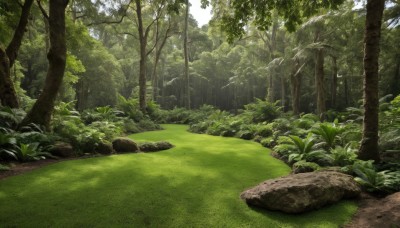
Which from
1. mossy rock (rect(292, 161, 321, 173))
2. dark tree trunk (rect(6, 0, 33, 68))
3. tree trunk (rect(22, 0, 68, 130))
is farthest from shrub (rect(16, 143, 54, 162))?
mossy rock (rect(292, 161, 321, 173))

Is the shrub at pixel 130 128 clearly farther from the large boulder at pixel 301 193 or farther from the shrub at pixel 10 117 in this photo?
the large boulder at pixel 301 193

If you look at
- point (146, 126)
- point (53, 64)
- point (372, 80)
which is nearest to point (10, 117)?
point (53, 64)

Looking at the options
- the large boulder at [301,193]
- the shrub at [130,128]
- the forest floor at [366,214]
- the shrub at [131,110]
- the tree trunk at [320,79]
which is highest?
the tree trunk at [320,79]

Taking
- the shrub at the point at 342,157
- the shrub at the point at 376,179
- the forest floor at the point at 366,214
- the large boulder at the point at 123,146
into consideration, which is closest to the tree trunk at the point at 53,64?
the large boulder at the point at 123,146

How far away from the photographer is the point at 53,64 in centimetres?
803

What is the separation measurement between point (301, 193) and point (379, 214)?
1.06 metres

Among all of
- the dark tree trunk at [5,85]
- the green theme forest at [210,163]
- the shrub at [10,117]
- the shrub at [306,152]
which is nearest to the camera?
the green theme forest at [210,163]

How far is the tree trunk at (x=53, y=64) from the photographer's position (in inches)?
314

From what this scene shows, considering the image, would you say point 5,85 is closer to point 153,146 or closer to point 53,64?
point 53,64

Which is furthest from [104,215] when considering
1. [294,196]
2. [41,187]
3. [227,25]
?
[227,25]

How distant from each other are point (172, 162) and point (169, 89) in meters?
38.4

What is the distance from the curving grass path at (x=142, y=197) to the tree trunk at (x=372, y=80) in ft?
6.19

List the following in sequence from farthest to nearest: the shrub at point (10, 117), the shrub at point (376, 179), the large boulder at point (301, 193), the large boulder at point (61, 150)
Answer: the shrub at point (10, 117)
the large boulder at point (61, 150)
the shrub at point (376, 179)
the large boulder at point (301, 193)

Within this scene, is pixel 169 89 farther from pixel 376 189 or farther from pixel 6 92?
pixel 376 189
